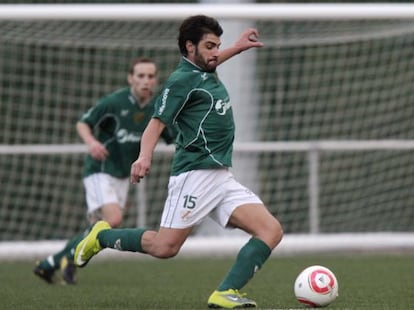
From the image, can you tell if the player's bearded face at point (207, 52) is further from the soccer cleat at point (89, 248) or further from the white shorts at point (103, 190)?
the white shorts at point (103, 190)

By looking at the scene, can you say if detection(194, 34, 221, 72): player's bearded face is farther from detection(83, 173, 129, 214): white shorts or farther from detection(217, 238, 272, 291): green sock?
detection(83, 173, 129, 214): white shorts

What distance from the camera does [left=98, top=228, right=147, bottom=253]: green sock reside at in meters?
7.07

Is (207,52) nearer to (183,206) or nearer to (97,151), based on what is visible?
(183,206)

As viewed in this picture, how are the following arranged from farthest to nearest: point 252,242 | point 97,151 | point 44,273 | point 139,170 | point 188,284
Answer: point 44,273 < point 188,284 < point 97,151 < point 252,242 < point 139,170

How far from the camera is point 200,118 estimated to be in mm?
6891

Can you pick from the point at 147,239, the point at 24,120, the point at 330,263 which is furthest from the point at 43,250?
the point at 147,239

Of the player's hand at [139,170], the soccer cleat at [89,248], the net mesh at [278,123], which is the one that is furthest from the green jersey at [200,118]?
the net mesh at [278,123]

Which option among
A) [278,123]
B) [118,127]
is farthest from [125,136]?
[278,123]

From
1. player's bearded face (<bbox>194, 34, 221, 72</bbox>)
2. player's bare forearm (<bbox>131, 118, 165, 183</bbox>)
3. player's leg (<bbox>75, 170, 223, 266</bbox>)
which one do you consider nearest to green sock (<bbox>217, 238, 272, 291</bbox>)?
player's leg (<bbox>75, 170, 223, 266</bbox>)

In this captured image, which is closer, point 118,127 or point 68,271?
point 68,271

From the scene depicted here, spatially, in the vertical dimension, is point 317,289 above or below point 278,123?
above

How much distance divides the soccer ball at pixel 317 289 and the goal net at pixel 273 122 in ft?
18.2

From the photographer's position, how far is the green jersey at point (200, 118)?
6836mm

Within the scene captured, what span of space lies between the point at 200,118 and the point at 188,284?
2.36 m
